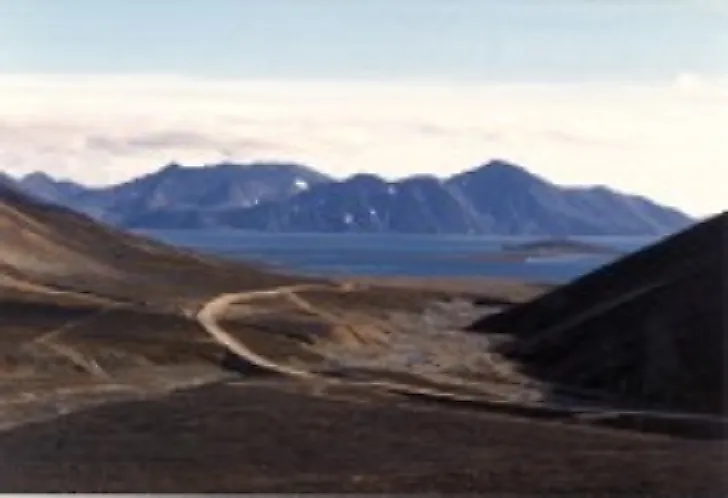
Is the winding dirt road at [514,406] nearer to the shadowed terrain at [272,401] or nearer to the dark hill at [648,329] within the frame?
the shadowed terrain at [272,401]

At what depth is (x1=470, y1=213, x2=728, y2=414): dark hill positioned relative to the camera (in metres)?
47.0

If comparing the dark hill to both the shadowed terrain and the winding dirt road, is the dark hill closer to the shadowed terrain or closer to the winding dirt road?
the shadowed terrain

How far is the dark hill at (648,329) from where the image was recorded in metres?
47.0

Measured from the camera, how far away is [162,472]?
26391mm

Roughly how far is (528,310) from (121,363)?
86.6 ft

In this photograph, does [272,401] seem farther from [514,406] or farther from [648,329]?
[648,329]

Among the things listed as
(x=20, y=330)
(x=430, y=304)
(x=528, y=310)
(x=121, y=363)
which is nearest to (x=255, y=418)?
(x=121, y=363)

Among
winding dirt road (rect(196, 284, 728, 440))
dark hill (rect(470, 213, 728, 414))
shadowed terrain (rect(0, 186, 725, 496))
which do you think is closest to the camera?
shadowed terrain (rect(0, 186, 725, 496))

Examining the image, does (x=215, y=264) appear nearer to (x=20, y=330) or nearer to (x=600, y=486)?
(x=20, y=330)

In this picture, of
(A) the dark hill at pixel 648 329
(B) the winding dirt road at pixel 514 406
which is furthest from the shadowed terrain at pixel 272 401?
(A) the dark hill at pixel 648 329

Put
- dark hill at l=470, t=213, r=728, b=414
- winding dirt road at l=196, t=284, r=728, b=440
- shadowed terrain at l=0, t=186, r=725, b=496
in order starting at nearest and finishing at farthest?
shadowed terrain at l=0, t=186, r=725, b=496 → winding dirt road at l=196, t=284, r=728, b=440 → dark hill at l=470, t=213, r=728, b=414

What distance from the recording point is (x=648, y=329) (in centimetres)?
5228

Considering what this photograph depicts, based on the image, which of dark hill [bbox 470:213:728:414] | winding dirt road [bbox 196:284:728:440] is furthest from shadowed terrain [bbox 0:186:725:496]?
dark hill [bbox 470:213:728:414]

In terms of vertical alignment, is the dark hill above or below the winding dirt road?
above
